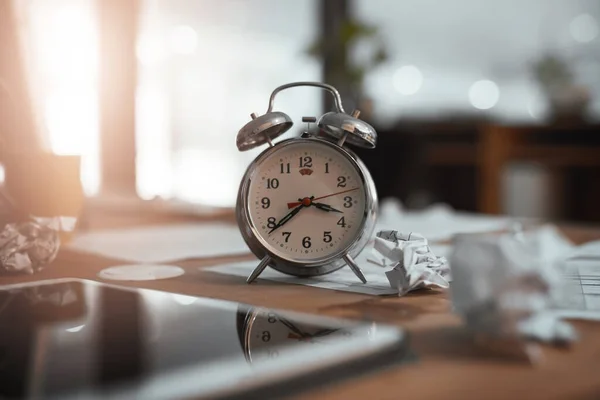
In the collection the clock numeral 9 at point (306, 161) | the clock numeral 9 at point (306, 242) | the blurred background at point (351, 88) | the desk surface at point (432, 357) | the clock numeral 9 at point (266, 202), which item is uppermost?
the blurred background at point (351, 88)

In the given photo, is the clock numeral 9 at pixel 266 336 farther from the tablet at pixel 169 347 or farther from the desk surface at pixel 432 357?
the desk surface at pixel 432 357

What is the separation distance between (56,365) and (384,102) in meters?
4.68

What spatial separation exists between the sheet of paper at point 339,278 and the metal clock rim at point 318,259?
0.7 inches

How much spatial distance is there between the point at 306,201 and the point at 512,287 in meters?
0.41

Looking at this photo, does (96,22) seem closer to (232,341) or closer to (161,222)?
(161,222)

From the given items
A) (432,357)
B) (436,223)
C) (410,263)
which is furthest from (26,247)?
(436,223)

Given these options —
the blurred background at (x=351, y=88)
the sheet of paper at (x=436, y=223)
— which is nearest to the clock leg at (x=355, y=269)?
the sheet of paper at (x=436, y=223)

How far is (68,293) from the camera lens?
3.13ft

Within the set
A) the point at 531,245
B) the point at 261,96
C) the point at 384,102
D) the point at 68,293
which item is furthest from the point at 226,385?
the point at 384,102

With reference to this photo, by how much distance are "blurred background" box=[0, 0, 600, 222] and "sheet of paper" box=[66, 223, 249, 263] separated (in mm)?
1307

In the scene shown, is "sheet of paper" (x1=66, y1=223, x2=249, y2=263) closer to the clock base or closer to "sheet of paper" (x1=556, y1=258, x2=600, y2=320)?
the clock base

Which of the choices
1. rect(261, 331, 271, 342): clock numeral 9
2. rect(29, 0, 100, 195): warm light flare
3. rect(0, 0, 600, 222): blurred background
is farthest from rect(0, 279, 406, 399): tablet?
rect(29, 0, 100, 195): warm light flare

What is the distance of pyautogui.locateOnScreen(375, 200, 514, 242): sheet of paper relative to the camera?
1714 millimetres

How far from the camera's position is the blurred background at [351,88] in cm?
377
